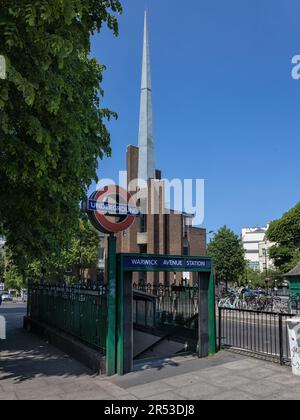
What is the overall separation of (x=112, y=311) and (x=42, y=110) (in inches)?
158

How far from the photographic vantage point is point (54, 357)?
33.1 ft

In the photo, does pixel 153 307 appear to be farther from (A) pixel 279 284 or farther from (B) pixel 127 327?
(A) pixel 279 284

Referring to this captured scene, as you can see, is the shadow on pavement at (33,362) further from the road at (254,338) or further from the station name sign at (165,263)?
the road at (254,338)

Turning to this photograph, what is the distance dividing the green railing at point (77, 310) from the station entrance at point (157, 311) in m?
0.40

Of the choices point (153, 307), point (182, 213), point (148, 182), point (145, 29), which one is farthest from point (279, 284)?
point (153, 307)

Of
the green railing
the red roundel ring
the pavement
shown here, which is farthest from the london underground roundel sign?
the pavement

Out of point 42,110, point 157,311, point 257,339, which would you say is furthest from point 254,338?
point 42,110

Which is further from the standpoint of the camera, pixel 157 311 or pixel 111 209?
pixel 157 311

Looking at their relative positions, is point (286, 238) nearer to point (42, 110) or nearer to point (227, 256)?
point (227, 256)

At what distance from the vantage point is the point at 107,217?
868 cm

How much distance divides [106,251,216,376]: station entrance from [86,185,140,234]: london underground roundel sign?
44cm

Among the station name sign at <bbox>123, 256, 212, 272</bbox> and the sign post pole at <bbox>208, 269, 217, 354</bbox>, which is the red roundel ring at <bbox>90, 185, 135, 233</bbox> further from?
the sign post pole at <bbox>208, 269, 217, 354</bbox>

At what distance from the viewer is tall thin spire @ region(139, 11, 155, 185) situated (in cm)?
5347
